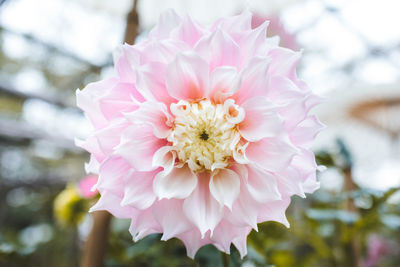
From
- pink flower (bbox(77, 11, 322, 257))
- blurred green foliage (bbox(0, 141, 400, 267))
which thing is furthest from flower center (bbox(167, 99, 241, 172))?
blurred green foliage (bbox(0, 141, 400, 267))

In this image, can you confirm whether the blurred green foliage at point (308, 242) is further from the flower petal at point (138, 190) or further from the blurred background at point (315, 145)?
the flower petal at point (138, 190)

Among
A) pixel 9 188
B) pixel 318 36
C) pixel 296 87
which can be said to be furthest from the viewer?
pixel 318 36

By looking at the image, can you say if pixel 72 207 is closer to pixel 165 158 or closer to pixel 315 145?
pixel 165 158

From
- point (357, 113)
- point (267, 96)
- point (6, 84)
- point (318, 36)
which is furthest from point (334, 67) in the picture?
point (267, 96)

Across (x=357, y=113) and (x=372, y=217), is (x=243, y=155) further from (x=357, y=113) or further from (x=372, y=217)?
(x=357, y=113)

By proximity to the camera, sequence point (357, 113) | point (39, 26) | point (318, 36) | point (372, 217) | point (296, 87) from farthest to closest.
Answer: point (39, 26), point (318, 36), point (357, 113), point (372, 217), point (296, 87)

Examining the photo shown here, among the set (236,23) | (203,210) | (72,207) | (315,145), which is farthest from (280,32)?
(315,145)

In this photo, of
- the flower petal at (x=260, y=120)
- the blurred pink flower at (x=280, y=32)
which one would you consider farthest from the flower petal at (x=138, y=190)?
the blurred pink flower at (x=280, y=32)
